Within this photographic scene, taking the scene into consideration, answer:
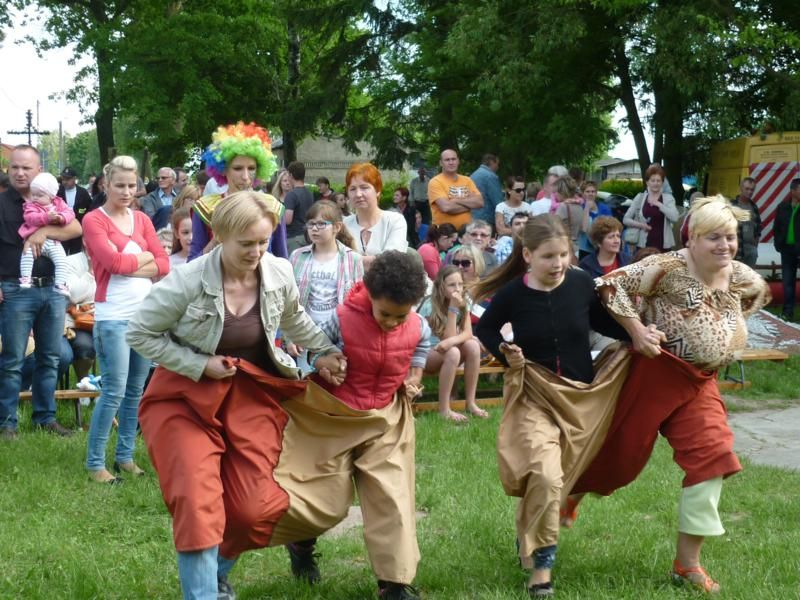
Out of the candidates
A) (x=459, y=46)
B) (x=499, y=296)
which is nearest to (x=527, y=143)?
(x=459, y=46)

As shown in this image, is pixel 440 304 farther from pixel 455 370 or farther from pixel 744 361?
pixel 744 361

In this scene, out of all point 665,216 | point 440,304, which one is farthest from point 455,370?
point 665,216

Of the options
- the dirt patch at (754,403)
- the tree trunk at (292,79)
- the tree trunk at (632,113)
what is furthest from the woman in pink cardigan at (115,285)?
the tree trunk at (292,79)

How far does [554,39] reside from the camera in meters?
16.7

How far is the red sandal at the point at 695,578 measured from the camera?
4875 millimetres

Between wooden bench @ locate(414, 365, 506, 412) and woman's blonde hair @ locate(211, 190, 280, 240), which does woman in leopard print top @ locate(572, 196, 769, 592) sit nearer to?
woman's blonde hair @ locate(211, 190, 280, 240)

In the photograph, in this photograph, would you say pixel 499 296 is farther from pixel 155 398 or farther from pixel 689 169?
pixel 689 169

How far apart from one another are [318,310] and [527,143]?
15.0 metres

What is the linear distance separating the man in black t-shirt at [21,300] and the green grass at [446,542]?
2.50 ft

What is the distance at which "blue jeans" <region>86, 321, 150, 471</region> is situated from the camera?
6.93 metres

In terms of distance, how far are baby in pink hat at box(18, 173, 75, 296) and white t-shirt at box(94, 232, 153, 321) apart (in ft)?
3.17

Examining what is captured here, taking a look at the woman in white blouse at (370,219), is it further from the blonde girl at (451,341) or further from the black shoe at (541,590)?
the black shoe at (541,590)

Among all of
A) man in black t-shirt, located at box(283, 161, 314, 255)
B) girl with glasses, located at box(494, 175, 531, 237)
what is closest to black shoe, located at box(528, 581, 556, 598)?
man in black t-shirt, located at box(283, 161, 314, 255)

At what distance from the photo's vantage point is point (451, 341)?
375 inches
